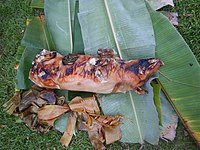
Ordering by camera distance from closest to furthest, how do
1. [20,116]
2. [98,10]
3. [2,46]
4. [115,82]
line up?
1. [115,82]
2. [98,10]
3. [20,116]
4. [2,46]

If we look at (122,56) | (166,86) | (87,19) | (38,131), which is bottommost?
(38,131)

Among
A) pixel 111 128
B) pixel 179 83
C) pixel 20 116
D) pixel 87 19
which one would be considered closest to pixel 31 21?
pixel 87 19

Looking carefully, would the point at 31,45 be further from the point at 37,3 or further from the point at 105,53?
the point at 105,53

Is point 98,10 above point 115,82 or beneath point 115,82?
above

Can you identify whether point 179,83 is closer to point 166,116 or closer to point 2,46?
point 166,116

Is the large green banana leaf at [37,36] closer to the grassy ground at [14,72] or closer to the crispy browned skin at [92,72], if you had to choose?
the crispy browned skin at [92,72]
